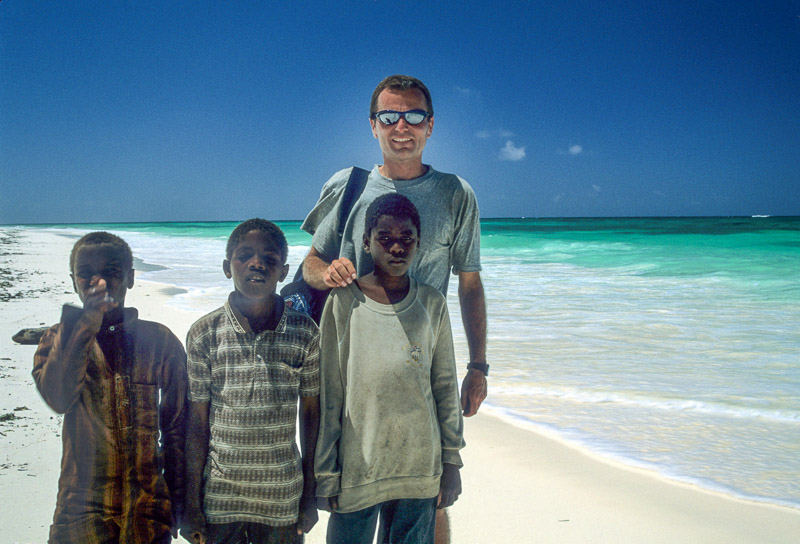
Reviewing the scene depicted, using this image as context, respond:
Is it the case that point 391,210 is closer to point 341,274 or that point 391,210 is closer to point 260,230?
point 341,274

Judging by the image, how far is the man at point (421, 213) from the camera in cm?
204

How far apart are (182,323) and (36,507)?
155 inches

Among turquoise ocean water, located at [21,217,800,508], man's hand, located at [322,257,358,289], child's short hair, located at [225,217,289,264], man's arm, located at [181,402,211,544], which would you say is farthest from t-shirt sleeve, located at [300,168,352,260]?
turquoise ocean water, located at [21,217,800,508]

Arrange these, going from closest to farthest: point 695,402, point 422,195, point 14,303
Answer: point 422,195, point 695,402, point 14,303

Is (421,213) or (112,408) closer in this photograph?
(112,408)

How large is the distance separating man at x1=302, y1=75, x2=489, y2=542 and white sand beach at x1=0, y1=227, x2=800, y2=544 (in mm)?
613

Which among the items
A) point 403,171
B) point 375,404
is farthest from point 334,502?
point 403,171

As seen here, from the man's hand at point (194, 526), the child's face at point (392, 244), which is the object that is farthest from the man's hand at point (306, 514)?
the child's face at point (392, 244)

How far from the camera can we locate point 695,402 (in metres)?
4.15

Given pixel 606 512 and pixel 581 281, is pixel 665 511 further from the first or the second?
pixel 581 281

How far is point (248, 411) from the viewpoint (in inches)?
66.1

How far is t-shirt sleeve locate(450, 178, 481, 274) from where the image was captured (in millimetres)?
2104

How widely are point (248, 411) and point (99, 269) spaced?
596 mm

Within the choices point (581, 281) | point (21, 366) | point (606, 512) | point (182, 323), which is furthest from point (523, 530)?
point (581, 281)
